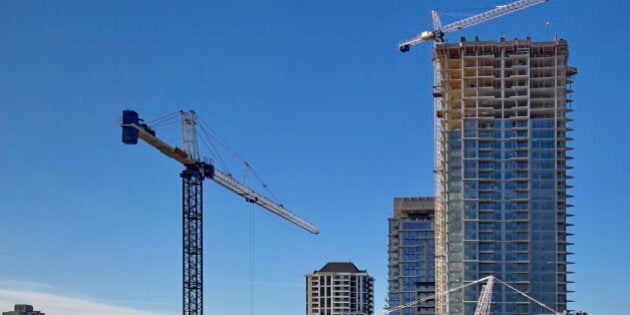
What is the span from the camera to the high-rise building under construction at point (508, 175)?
475 feet

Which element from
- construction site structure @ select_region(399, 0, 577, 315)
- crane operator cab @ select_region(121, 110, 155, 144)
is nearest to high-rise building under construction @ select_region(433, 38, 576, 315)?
construction site structure @ select_region(399, 0, 577, 315)

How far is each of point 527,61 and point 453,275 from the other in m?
33.7

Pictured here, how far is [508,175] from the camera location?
14700cm

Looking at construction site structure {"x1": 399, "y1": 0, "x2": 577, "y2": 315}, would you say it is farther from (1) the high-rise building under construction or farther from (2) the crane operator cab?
(2) the crane operator cab

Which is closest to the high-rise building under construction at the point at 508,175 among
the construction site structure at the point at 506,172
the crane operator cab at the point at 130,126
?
the construction site structure at the point at 506,172

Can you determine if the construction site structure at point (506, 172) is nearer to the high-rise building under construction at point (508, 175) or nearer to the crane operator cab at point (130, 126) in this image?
the high-rise building under construction at point (508, 175)

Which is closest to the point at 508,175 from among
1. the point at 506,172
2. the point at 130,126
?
the point at 506,172

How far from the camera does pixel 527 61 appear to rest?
5832 inches

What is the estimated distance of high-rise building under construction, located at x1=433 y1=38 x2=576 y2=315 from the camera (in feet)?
475

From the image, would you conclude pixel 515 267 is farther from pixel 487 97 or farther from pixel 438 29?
pixel 438 29

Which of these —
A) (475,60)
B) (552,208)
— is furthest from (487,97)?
(552,208)

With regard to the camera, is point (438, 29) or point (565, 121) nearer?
point (565, 121)

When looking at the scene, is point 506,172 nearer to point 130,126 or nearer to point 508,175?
point 508,175

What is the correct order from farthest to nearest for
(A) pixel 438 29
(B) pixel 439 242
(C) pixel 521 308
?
(A) pixel 438 29 < (B) pixel 439 242 < (C) pixel 521 308
